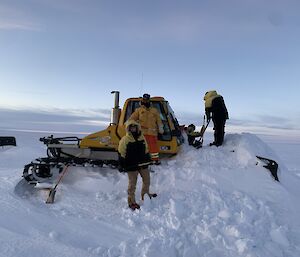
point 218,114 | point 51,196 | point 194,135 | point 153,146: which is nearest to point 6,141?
point 194,135

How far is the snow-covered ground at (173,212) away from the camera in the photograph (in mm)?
5961

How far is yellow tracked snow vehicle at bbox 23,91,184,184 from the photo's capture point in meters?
10.1

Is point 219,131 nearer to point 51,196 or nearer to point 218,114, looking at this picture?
point 218,114

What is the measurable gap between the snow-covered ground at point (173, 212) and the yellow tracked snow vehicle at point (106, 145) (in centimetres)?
32

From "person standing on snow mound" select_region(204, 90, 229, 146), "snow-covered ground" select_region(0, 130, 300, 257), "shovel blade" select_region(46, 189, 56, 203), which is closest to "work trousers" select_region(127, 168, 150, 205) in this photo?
"snow-covered ground" select_region(0, 130, 300, 257)

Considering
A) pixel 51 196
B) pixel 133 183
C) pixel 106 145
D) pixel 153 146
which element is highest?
pixel 153 146

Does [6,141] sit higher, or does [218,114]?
[218,114]

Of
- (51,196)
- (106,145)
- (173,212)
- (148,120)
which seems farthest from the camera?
(106,145)

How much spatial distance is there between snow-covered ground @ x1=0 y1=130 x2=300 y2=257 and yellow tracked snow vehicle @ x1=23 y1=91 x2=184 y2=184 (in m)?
0.32

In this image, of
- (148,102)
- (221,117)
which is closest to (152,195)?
(148,102)

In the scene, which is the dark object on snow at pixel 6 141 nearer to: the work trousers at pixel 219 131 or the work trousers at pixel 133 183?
the work trousers at pixel 219 131

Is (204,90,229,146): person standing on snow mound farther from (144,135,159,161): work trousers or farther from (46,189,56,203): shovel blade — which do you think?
(46,189,56,203): shovel blade

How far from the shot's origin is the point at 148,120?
371 inches

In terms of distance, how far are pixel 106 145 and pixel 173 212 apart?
12.0 ft
